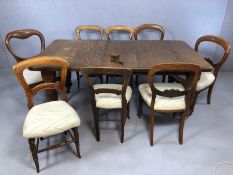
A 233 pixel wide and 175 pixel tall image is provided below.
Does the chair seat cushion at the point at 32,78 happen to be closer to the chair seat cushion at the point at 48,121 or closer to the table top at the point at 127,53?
the table top at the point at 127,53

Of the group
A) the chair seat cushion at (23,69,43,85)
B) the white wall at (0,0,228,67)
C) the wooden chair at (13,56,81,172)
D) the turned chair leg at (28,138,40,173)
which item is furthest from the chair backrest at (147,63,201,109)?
the white wall at (0,0,228,67)

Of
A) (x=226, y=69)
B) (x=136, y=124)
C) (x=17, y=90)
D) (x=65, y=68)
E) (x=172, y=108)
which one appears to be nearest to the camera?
(x=65, y=68)

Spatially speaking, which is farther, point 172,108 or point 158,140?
point 158,140

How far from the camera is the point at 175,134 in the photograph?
2000mm

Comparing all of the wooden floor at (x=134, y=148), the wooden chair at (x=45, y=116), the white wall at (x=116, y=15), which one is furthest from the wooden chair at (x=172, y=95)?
the white wall at (x=116, y=15)

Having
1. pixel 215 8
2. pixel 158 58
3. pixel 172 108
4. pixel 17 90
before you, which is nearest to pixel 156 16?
pixel 215 8

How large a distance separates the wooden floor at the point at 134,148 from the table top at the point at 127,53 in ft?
2.31

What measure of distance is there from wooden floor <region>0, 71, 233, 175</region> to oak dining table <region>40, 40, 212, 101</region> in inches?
21.4

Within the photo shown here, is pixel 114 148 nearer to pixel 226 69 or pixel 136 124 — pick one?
pixel 136 124

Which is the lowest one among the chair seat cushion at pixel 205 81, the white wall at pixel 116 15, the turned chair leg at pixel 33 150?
the turned chair leg at pixel 33 150

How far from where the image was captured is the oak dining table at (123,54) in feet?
5.75

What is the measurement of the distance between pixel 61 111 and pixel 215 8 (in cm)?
264

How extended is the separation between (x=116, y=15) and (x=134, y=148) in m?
2.00

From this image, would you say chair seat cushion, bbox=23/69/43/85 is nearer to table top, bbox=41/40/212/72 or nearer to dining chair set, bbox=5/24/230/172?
table top, bbox=41/40/212/72
